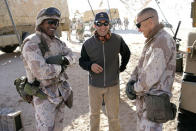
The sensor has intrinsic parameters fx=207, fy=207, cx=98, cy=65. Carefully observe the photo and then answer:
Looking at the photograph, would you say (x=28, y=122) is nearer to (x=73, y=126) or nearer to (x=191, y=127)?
(x=73, y=126)

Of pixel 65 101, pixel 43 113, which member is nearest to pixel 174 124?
pixel 65 101

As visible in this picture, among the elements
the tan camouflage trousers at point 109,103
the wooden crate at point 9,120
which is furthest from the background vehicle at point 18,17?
the tan camouflage trousers at point 109,103

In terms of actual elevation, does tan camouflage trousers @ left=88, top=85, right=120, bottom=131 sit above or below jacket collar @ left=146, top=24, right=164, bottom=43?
below

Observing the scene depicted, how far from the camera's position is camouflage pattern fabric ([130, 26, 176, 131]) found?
1.72 meters

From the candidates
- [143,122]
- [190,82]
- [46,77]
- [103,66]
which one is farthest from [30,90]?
[190,82]

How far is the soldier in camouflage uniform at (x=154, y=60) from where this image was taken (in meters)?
1.72

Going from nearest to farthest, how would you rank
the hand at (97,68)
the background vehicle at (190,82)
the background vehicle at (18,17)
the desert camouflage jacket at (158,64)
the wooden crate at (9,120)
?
the desert camouflage jacket at (158,64) → the background vehicle at (190,82) → the hand at (97,68) → the wooden crate at (9,120) → the background vehicle at (18,17)

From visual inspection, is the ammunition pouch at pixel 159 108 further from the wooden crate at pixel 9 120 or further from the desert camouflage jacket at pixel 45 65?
the wooden crate at pixel 9 120

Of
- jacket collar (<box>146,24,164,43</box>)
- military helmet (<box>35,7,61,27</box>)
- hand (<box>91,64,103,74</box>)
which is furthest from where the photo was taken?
hand (<box>91,64,103,74</box>)

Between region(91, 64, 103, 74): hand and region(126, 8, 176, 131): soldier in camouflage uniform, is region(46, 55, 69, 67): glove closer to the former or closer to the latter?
region(91, 64, 103, 74): hand

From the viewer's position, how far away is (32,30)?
32.7 feet

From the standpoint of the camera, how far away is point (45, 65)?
211 centimetres

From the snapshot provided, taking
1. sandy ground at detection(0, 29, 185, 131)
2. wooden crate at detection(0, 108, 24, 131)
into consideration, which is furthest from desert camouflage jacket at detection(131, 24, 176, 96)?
wooden crate at detection(0, 108, 24, 131)

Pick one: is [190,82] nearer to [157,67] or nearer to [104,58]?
[157,67]
